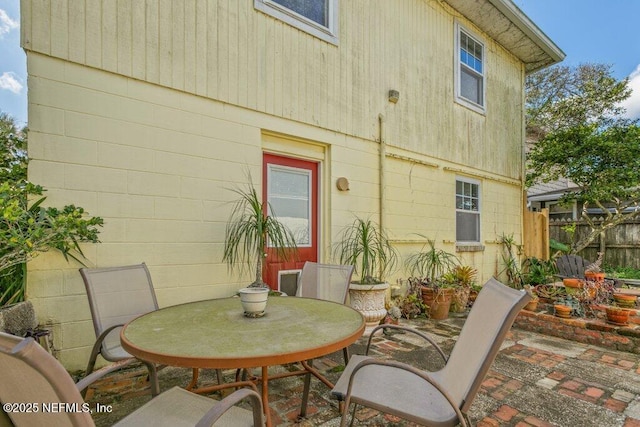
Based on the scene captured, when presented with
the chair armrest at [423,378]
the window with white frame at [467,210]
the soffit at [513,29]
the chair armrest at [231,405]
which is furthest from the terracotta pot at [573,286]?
the soffit at [513,29]

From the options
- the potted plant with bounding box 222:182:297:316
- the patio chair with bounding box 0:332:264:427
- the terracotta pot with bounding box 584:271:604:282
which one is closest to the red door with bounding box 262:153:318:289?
the potted plant with bounding box 222:182:297:316

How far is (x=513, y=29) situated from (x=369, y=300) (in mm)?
6094

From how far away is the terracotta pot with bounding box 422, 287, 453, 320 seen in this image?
→ 14.4ft

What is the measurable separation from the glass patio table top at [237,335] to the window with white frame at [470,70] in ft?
18.0

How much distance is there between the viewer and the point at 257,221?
3027mm

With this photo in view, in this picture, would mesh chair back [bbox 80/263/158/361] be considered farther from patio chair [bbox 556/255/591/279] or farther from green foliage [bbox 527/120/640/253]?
green foliage [bbox 527/120/640/253]

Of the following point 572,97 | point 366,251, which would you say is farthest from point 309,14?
point 572,97

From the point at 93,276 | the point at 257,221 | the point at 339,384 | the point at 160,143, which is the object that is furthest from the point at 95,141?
the point at 339,384

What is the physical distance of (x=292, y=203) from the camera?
153 inches

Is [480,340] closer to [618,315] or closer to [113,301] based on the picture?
[113,301]

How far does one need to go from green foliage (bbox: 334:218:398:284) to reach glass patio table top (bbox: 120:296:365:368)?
178 cm

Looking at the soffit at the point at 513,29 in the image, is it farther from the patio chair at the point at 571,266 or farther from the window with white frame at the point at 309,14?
the patio chair at the point at 571,266

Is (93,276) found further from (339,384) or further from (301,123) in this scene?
(301,123)

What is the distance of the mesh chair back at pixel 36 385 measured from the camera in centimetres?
75
